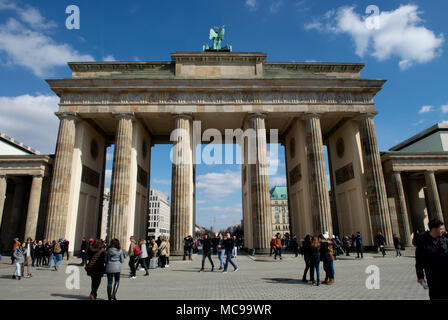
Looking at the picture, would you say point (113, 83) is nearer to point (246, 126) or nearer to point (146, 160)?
point (146, 160)

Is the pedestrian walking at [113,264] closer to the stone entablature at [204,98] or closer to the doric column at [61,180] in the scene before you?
the doric column at [61,180]

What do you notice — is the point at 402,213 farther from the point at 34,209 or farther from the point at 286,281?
the point at 34,209

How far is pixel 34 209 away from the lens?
23750 mm

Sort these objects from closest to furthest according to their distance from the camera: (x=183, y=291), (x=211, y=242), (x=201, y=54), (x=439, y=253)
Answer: (x=439, y=253) < (x=183, y=291) < (x=211, y=242) < (x=201, y=54)

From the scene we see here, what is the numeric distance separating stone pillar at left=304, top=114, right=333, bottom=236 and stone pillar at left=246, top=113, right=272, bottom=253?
154 inches

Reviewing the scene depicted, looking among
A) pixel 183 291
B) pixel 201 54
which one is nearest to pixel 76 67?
pixel 201 54

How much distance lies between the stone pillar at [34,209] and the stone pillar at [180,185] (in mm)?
12013

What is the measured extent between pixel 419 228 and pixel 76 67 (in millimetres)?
39148

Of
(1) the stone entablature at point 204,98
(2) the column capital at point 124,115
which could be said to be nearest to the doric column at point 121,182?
(2) the column capital at point 124,115

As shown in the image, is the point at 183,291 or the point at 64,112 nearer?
the point at 183,291

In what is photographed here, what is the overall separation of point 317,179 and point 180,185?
11536 millimetres

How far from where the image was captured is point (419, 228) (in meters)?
28.8

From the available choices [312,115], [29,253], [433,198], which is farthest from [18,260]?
[433,198]

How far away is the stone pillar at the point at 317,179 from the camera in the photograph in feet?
73.0
